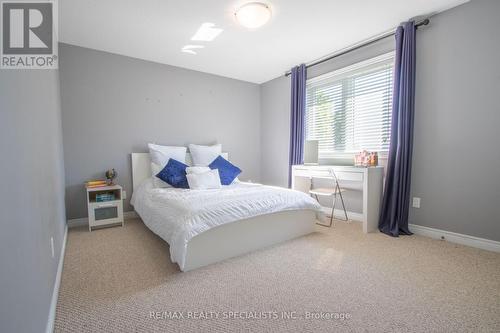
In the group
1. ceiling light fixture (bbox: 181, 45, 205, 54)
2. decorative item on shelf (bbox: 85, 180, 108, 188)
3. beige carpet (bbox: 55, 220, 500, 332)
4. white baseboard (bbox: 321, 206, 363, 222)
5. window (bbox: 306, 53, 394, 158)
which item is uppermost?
ceiling light fixture (bbox: 181, 45, 205, 54)

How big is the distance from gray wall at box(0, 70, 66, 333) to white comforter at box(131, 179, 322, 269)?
0.80 m

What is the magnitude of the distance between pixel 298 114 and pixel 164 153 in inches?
88.7

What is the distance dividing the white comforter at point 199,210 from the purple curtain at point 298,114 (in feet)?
4.74

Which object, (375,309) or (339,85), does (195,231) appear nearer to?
(375,309)

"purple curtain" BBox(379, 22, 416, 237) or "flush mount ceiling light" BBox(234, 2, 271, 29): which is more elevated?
"flush mount ceiling light" BBox(234, 2, 271, 29)

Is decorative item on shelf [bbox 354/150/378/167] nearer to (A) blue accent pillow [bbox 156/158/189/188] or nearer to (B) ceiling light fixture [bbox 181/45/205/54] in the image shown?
(A) blue accent pillow [bbox 156/158/189/188]

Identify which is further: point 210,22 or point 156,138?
point 156,138

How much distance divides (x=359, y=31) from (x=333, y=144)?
4.99 feet

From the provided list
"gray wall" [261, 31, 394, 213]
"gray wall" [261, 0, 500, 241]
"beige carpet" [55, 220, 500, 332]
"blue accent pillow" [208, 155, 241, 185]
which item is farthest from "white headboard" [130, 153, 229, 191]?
"gray wall" [261, 0, 500, 241]

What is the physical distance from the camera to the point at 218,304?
147cm

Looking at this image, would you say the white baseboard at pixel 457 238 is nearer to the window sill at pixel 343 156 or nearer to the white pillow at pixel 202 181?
the window sill at pixel 343 156

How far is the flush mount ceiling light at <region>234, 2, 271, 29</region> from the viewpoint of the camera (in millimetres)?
2244

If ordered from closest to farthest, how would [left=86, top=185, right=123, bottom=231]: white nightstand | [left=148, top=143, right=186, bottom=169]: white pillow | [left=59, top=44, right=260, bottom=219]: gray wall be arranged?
[left=86, top=185, right=123, bottom=231]: white nightstand < [left=59, top=44, right=260, bottom=219]: gray wall < [left=148, top=143, right=186, bottom=169]: white pillow

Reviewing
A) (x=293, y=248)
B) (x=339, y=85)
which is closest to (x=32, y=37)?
(x=293, y=248)
